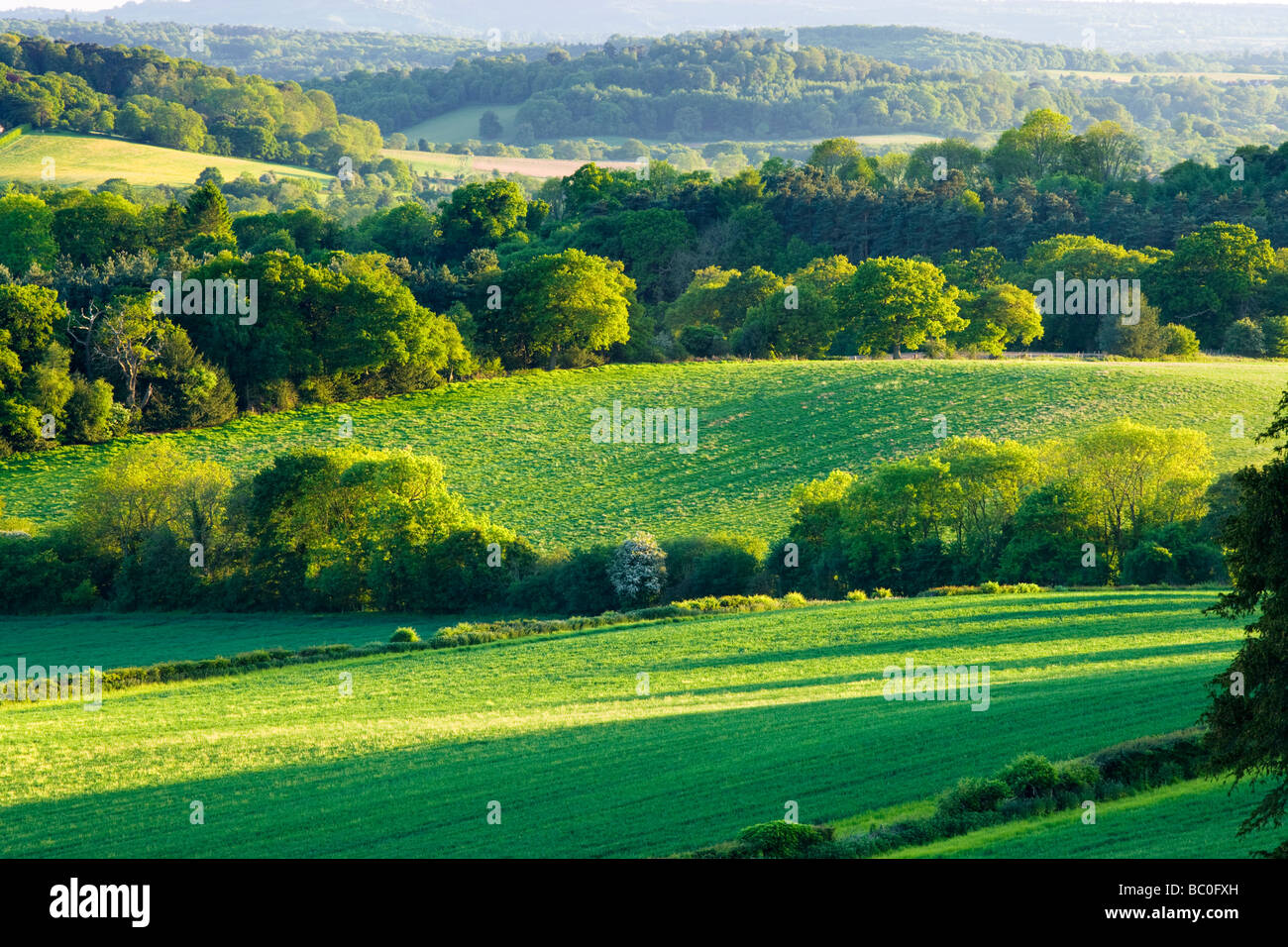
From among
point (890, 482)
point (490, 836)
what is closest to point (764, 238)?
point (890, 482)

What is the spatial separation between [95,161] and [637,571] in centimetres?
14715

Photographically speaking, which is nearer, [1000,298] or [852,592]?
[852,592]

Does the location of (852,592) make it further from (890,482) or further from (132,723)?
(132,723)

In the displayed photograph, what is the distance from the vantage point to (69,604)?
55.3 meters

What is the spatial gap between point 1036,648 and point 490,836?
65.9ft

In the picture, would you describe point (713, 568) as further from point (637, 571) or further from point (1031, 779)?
point (1031, 779)

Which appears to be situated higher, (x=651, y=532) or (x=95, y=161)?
(x=95, y=161)

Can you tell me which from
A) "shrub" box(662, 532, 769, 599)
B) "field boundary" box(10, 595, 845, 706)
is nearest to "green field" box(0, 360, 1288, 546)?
"shrub" box(662, 532, 769, 599)

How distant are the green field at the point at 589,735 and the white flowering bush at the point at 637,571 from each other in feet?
27.7

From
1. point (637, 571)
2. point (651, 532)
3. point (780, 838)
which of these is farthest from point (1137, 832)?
point (651, 532)

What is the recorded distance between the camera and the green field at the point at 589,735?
2358 cm

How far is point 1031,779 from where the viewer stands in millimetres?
A: 22609

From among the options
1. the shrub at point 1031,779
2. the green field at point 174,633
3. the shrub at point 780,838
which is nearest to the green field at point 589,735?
the shrub at point 780,838
